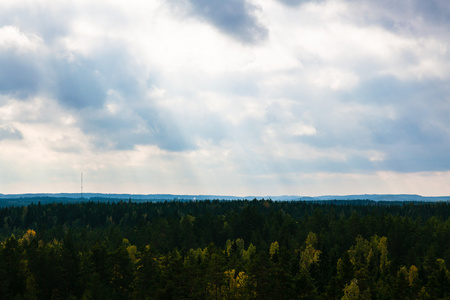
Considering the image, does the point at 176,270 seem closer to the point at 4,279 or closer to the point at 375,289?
the point at 4,279

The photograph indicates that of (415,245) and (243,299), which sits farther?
(415,245)

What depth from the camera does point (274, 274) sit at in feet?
260

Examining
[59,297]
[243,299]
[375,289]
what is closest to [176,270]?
[243,299]

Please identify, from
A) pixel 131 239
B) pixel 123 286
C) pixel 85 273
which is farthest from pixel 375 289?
pixel 131 239

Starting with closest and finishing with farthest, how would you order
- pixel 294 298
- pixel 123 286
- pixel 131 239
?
pixel 294 298, pixel 123 286, pixel 131 239

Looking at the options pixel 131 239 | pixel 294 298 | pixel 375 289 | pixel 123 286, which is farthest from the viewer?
pixel 131 239

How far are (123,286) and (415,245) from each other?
316ft

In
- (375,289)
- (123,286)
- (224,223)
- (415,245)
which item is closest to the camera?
(375,289)

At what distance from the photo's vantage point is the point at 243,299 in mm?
78688

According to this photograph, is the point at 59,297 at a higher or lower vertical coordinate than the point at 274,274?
lower

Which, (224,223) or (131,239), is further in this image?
(224,223)

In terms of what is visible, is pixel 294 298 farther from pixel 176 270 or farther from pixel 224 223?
pixel 224 223

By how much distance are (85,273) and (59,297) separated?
748 centimetres

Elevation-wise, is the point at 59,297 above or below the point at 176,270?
below
